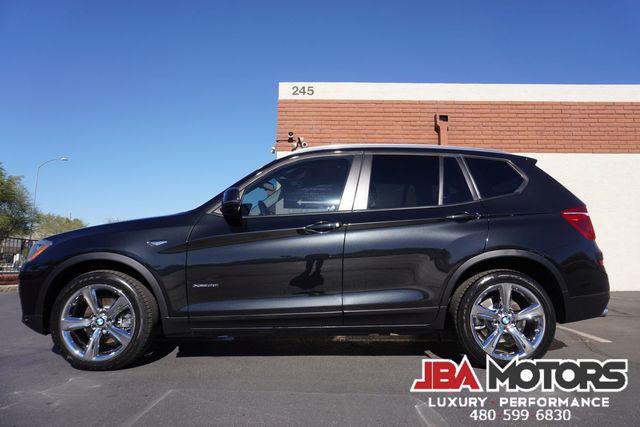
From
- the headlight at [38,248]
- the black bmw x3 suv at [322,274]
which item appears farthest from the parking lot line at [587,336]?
the headlight at [38,248]

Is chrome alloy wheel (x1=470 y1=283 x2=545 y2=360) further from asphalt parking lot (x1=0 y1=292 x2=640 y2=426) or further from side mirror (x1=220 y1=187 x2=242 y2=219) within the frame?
side mirror (x1=220 y1=187 x2=242 y2=219)

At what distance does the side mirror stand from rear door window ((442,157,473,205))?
5.87 ft

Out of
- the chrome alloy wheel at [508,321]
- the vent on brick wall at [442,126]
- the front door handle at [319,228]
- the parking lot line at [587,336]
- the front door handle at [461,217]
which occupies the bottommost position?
the parking lot line at [587,336]

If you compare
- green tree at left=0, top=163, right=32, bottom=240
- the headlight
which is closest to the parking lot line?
the headlight

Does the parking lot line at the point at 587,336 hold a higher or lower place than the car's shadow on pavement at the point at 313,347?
lower

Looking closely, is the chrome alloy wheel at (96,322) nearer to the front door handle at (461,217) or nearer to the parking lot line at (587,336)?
the front door handle at (461,217)

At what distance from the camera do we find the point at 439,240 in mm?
3617

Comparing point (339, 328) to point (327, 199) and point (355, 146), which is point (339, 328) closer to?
point (327, 199)

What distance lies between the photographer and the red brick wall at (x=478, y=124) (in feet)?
39.1

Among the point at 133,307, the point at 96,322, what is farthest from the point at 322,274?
the point at 96,322

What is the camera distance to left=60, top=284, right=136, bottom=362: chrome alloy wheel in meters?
3.58

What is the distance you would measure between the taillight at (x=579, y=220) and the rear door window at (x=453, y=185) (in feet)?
2.78

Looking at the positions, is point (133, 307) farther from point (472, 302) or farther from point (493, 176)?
point (493, 176)

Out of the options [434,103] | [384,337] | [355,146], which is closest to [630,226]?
[434,103]
